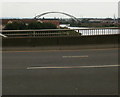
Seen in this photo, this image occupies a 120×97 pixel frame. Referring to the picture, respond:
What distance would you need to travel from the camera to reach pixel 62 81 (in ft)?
21.7

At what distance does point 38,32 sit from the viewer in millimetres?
15547

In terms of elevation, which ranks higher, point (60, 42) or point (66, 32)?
point (66, 32)

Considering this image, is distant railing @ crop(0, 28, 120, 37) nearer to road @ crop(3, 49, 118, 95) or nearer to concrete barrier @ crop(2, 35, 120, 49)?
concrete barrier @ crop(2, 35, 120, 49)

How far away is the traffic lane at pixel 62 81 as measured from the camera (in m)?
5.69

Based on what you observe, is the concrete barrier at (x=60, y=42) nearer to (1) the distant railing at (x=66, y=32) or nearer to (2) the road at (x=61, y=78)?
(1) the distant railing at (x=66, y=32)

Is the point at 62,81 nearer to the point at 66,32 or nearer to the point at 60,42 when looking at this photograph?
the point at 60,42

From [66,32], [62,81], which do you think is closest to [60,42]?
[66,32]

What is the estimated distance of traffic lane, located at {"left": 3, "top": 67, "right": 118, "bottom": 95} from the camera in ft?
18.7

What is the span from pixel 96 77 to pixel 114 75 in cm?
65

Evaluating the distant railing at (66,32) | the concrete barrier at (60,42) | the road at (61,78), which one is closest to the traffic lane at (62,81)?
the road at (61,78)

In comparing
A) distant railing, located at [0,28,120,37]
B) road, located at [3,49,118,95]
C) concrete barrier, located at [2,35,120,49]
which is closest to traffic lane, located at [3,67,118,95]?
road, located at [3,49,118,95]

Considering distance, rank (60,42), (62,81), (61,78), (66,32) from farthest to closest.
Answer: (66,32) → (60,42) → (61,78) → (62,81)

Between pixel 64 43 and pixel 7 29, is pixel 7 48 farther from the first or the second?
pixel 64 43

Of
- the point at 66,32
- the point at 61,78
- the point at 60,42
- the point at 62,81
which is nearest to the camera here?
the point at 62,81
